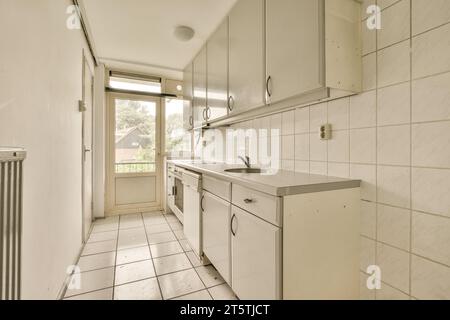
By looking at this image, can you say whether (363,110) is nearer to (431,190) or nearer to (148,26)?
(431,190)

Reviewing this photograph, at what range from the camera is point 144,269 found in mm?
1885

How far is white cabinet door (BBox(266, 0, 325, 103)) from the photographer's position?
44.4 inches

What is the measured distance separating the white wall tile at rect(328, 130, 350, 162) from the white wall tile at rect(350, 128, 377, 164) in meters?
0.03

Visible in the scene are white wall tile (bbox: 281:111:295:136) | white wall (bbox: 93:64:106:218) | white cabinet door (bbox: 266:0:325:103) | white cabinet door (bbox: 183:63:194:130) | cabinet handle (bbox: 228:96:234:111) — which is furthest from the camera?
white wall (bbox: 93:64:106:218)

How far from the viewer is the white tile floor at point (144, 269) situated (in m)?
1.56

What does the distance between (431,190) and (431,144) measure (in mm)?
206

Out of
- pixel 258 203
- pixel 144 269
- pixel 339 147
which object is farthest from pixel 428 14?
pixel 144 269

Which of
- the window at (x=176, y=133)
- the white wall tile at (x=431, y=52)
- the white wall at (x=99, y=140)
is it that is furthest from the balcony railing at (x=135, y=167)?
the white wall tile at (x=431, y=52)

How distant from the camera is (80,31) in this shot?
2199mm

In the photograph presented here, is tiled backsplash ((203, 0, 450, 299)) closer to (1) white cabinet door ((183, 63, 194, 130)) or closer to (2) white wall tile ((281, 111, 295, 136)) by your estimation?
(2) white wall tile ((281, 111, 295, 136))

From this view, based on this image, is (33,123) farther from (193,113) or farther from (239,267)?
(193,113)

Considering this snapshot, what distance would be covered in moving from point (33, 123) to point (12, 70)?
0.29 m

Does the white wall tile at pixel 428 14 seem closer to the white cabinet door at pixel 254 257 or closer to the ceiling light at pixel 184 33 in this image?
the white cabinet door at pixel 254 257

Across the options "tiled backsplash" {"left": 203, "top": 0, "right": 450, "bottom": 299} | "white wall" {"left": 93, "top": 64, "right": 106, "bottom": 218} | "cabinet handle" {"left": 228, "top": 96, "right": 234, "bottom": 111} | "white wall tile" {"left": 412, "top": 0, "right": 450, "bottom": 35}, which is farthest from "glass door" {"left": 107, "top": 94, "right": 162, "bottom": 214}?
"white wall tile" {"left": 412, "top": 0, "right": 450, "bottom": 35}
